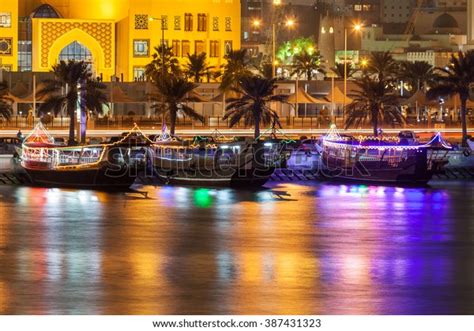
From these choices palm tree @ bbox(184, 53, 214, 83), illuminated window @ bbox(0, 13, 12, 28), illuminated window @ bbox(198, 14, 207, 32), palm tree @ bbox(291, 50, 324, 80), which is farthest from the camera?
palm tree @ bbox(291, 50, 324, 80)

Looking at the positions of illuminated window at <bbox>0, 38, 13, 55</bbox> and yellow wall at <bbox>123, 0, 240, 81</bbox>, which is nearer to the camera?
yellow wall at <bbox>123, 0, 240, 81</bbox>

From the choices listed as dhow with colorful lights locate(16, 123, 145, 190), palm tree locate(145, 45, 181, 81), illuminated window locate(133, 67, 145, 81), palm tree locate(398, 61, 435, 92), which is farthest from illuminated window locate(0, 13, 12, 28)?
dhow with colorful lights locate(16, 123, 145, 190)

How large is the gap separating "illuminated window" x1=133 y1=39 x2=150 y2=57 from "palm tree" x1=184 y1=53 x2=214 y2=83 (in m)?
3.18

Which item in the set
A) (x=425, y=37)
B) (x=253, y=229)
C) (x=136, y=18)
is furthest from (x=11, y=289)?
(x=425, y=37)

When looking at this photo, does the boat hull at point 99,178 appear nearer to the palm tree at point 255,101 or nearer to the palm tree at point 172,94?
the palm tree at point 255,101

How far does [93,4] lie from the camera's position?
105 metres

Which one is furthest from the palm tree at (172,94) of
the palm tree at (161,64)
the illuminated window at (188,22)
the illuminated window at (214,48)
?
the illuminated window at (214,48)

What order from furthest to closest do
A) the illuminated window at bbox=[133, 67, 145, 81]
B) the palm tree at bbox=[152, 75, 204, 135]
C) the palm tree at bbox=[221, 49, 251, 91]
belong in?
the illuminated window at bbox=[133, 67, 145, 81], the palm tree at bbox=[221, 49, 251, 91], the palm tree at bbox=[152, 75, 204, 135]

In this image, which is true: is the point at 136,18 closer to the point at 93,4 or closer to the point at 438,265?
the point at 93,4

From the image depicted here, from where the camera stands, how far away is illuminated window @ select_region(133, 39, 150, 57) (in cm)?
10125

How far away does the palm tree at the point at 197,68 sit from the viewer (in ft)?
322

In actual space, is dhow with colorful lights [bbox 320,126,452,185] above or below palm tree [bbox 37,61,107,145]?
below

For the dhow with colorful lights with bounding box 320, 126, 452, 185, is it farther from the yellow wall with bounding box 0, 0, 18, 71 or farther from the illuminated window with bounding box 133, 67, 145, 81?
the yellow wall with bounding box 0, 0, 18, 71

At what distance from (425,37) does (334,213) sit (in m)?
132
